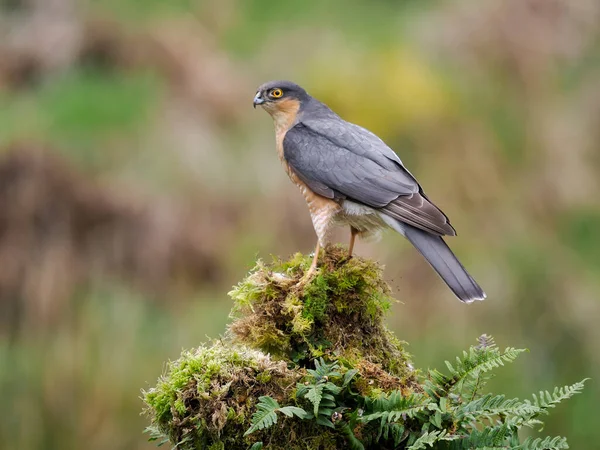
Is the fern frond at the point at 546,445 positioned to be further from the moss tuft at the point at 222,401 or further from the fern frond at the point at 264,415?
the fern frond at the point at 264,415

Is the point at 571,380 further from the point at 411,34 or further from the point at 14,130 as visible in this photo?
the point at 14,130

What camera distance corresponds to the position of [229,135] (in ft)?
38.7

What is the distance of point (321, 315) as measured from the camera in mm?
4055

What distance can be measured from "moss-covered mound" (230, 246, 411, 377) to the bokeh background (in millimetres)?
3940

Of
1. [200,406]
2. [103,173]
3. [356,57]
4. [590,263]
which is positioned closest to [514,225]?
[590,263]

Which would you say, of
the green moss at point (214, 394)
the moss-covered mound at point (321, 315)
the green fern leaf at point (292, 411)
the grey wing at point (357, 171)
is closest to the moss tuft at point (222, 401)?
the green moss at point (214, 394)

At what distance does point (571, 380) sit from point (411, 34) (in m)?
5.50

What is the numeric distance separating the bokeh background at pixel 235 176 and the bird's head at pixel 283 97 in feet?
8.96

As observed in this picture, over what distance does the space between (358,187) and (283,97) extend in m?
1.15

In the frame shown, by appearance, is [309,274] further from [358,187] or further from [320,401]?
[358,187]

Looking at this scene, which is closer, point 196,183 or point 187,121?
point 196,183

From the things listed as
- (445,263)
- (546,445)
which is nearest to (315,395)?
(546,445)

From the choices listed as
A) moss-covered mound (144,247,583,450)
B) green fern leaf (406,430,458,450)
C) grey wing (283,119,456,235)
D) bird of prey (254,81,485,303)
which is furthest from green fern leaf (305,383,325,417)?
grey wing (283,119,456,235)

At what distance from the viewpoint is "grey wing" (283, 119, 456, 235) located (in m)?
4.91
